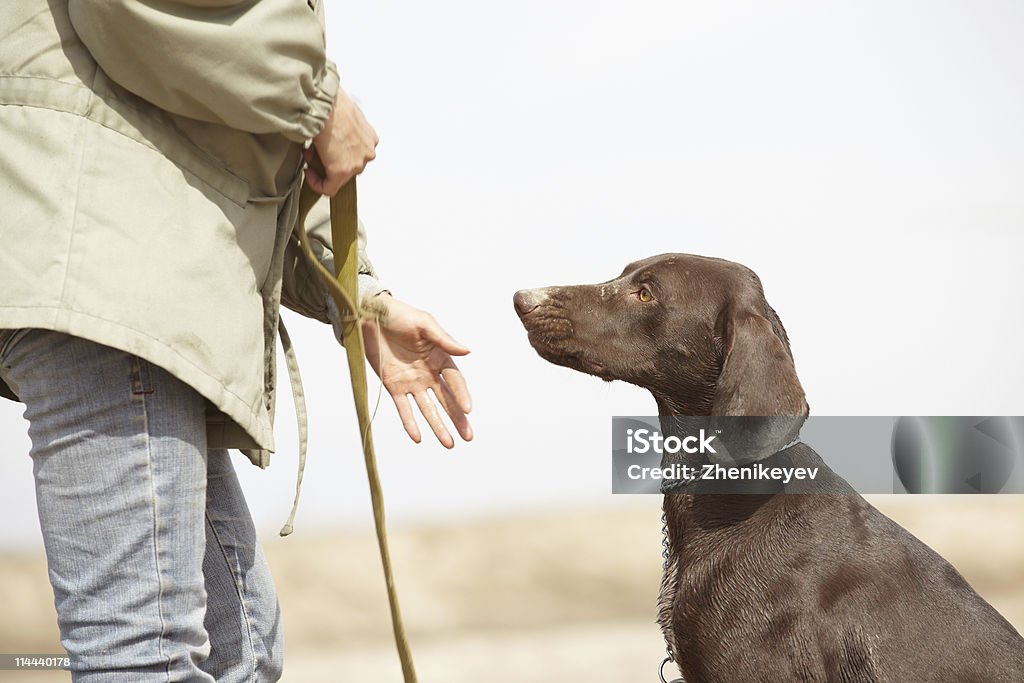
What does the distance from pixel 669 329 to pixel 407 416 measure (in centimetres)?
84

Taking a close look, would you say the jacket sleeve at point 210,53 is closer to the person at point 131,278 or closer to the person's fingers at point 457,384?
the person at point 131,278

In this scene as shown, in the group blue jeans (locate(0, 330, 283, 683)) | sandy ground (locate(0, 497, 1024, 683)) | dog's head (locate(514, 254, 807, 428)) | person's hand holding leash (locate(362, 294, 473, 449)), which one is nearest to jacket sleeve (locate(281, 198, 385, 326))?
person's hand holding leash (locate(362, 294, 473, 449))

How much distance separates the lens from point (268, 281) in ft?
5.06

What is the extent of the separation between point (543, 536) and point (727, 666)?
10.4 ft

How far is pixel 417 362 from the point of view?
74.9 inches

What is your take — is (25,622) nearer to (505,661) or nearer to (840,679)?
(505,661)

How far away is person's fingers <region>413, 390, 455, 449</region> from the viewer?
1.81 metres

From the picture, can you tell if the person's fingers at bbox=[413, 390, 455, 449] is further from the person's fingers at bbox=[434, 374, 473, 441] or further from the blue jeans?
the blue jeans

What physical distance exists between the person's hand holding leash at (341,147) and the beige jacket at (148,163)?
8cm

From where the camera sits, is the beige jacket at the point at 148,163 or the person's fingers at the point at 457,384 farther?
the person's fingers at the point at 457,384

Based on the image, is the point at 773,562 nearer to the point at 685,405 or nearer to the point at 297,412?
the point at 685,405

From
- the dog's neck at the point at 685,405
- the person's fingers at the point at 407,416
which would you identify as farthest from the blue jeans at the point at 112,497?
the dog's neck at the point at 685,405

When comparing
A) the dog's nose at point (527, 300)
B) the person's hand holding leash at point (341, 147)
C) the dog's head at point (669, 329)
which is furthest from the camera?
the dog's nose at point (527, 300)

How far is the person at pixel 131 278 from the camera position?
4.07 ft
